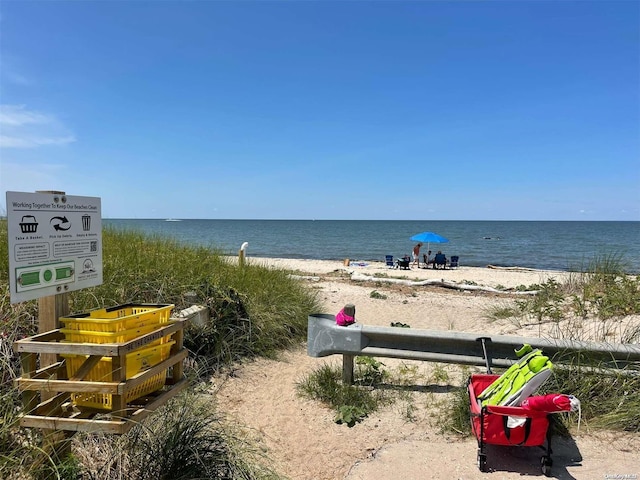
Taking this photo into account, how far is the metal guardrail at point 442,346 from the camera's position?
14.2ft

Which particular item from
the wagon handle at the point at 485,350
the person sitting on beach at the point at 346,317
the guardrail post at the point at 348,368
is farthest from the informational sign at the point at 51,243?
the wagon handle at the point at 485,350

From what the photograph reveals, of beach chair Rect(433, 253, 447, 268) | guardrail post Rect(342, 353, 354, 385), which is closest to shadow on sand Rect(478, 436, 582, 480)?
guardrail post Rect(342, 353, 354, 385)

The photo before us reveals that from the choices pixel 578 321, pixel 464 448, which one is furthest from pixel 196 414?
pixel 578 321

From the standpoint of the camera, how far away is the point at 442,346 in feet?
15.7

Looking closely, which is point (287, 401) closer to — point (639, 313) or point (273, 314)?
point (273, 314)

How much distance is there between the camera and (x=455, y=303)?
11.9 m

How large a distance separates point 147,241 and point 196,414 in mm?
4915

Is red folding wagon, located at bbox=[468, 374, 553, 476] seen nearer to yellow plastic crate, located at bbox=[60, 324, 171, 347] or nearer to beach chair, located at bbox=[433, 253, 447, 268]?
yellow plastic crate, located at bbox=[60, 324, 171, 347]

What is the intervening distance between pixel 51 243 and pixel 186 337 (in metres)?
→ 2.89

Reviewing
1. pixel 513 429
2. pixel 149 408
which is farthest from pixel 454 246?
pixel 149 408

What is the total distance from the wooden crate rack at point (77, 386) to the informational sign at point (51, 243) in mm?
340

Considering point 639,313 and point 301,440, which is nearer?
point 301,440

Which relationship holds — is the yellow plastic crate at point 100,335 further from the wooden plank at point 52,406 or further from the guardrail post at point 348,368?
the guardrail post at point 348,368

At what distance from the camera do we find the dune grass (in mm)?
2799
